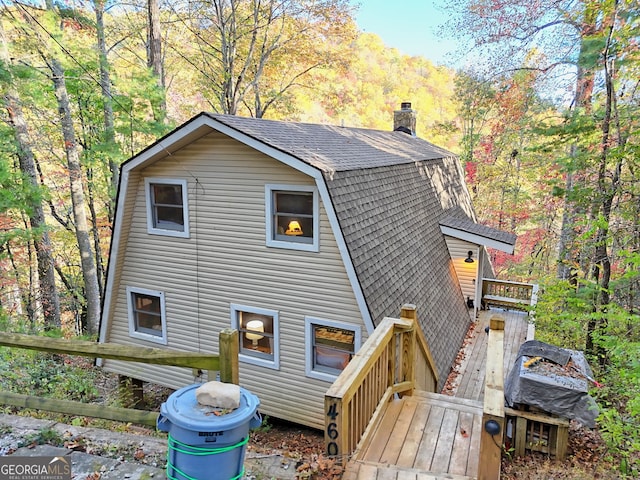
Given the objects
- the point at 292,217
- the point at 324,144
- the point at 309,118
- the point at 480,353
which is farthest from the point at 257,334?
the point at 309,118

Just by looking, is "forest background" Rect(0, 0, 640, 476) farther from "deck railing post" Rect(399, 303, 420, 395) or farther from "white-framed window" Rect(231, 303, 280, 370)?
"white-framed window" Rect(231, 303, 280, 370)

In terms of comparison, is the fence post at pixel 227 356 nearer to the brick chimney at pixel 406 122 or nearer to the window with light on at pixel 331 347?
the window with light on at pixel 331 347

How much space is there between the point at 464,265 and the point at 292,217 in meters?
5.69

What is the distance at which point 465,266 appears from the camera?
11.2 meters

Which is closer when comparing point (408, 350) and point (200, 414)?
point (200, 414)

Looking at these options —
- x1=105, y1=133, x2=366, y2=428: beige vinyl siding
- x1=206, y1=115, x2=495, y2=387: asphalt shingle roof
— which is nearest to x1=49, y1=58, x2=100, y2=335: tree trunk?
x1=105, y1=133, x2=366, y2=428: beige vinyl siding

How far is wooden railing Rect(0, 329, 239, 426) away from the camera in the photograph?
3.03m

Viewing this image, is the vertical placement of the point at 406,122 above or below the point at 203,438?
above

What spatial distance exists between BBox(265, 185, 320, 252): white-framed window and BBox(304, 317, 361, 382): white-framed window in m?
1.42

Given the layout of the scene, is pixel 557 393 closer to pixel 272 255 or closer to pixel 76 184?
pixel 272 255

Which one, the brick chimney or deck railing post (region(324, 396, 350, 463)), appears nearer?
deck railing post (region(324, 396, 350, 463))

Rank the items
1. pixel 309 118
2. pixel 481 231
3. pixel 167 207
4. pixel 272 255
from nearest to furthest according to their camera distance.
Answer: pixel 272 255 < pixel 167 207 < pixel 481 231 < pixel 309 118

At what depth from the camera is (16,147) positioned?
11.0m

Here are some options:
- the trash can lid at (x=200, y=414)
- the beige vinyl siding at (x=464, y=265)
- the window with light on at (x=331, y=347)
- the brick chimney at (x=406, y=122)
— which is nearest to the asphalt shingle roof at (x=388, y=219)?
the beige vinyl siding at (x=464, y=265)
